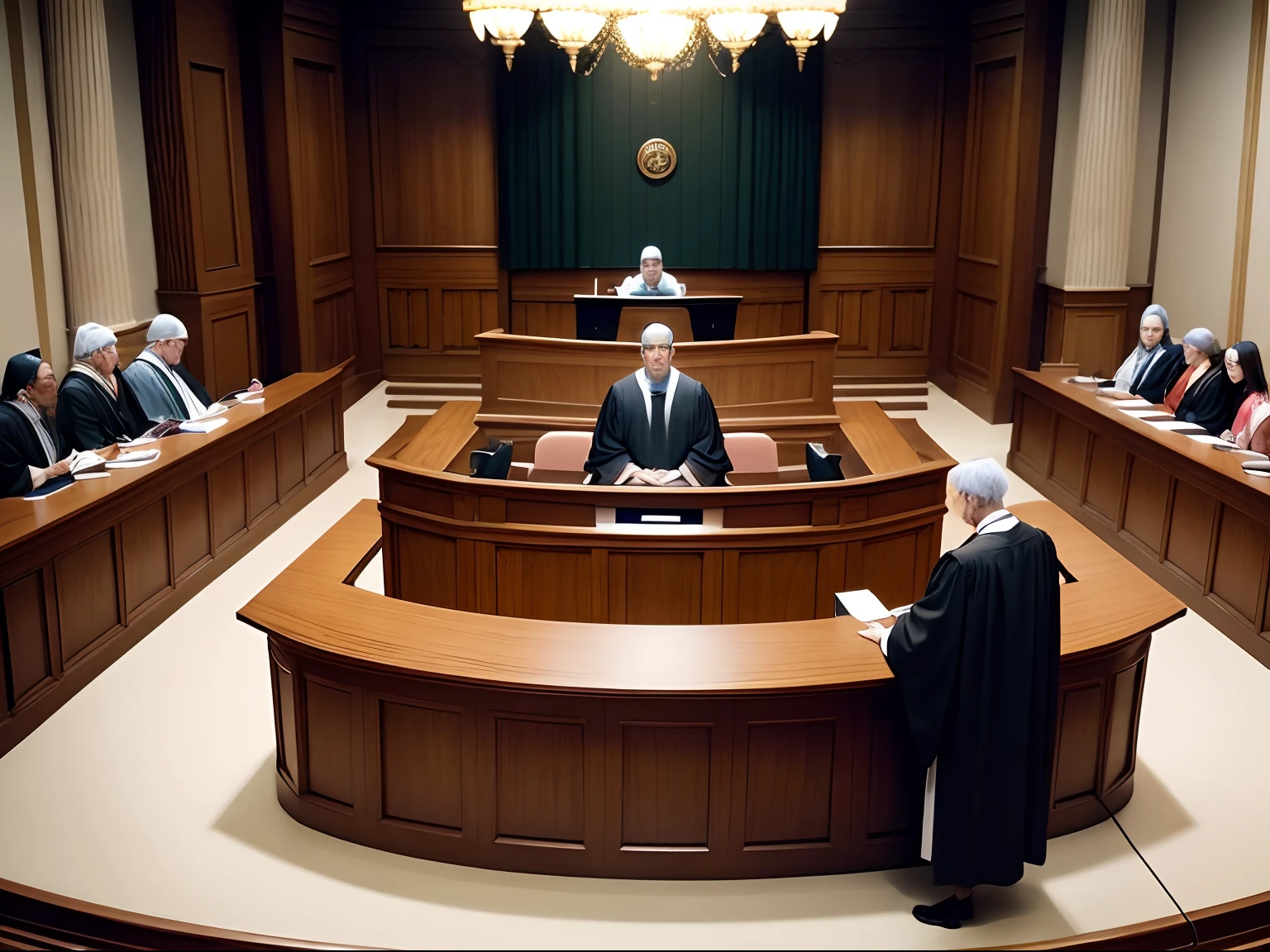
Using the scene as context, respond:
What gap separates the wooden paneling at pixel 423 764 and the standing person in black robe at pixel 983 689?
5.17ft

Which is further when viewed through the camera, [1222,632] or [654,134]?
[654,134]

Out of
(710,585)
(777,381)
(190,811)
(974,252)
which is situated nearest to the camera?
(190,811)

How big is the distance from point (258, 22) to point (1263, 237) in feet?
28.0

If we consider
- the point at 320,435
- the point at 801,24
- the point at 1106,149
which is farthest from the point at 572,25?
the point at 1106,149

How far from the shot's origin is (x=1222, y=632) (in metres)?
6.55

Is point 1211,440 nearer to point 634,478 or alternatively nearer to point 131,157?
point 634,478

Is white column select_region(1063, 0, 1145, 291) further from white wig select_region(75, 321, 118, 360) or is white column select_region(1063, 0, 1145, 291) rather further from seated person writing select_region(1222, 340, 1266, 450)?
white wig select_region(75, 321, 118, 360)

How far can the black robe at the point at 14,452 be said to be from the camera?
580 centimetres

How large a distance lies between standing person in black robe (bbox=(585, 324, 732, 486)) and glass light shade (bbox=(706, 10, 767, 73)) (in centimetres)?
321

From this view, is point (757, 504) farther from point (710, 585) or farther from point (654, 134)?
point (654, 134)

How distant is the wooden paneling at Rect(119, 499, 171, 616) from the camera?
628 centimetres

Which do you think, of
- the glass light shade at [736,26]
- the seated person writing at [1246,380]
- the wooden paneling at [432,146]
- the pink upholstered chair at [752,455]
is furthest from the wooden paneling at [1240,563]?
the wooden paneling at [432,146]

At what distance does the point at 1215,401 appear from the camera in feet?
25.4

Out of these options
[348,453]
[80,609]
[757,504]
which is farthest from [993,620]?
[348,453]
